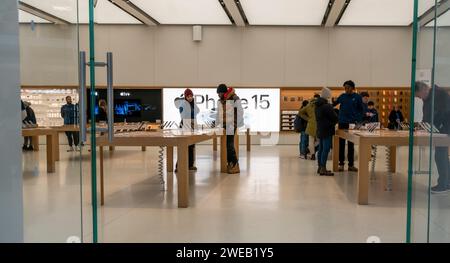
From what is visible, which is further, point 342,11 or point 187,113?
point 342,11

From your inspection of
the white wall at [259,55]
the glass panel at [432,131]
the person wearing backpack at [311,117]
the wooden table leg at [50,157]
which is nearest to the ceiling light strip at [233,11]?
the white wall at [259,55]

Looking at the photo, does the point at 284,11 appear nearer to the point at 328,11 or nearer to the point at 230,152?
the point at 328,11

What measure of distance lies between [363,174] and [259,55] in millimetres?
8930

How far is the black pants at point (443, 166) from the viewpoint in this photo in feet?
7.48

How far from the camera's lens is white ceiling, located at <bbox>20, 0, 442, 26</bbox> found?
10.4 m

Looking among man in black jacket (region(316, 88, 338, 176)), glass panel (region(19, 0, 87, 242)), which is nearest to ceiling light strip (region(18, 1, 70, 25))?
glass panel (region(19, 0, 87, 242))

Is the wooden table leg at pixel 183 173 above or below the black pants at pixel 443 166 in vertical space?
below

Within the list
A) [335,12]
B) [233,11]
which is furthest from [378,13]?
[233,11]

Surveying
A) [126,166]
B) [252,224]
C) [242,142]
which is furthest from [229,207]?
[242,142]

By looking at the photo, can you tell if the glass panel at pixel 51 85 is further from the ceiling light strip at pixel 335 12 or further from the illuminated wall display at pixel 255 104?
the illuminated wall display at pixel 255 104

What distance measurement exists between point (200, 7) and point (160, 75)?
311 centimetres

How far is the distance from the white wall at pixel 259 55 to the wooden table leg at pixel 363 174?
8603 mm

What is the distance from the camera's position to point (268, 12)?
11.3 metres

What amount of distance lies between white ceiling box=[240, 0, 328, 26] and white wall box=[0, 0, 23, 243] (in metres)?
8.82
